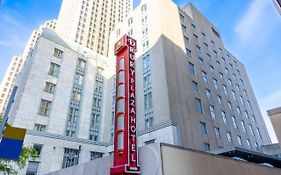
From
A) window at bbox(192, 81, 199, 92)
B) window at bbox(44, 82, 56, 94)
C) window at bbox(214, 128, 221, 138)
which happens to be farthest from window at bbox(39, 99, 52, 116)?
window at bbox(214, 128, 221, 138)

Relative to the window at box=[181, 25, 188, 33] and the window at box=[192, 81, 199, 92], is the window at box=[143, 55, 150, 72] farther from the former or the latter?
the window at box=[181, 25, 188, 33]

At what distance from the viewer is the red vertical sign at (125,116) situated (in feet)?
38.5

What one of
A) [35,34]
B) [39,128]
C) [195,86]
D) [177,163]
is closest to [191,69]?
[195,86]

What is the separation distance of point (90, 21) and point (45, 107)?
2889 inches

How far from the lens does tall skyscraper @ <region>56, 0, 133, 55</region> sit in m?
91.0

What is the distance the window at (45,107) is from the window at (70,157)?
6.63 m

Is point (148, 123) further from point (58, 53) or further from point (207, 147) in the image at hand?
point (58, 53)

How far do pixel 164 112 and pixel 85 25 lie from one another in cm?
7937

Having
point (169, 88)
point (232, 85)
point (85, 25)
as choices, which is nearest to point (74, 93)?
point (169, 88)

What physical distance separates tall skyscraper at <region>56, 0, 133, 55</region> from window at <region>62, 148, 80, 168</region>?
63153 mm

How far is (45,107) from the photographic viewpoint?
3303cm

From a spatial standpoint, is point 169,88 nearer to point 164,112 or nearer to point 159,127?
point 164,112

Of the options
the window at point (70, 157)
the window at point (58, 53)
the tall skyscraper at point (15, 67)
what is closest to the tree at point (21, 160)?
the window at point (70, 157)

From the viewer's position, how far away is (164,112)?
2733cm
